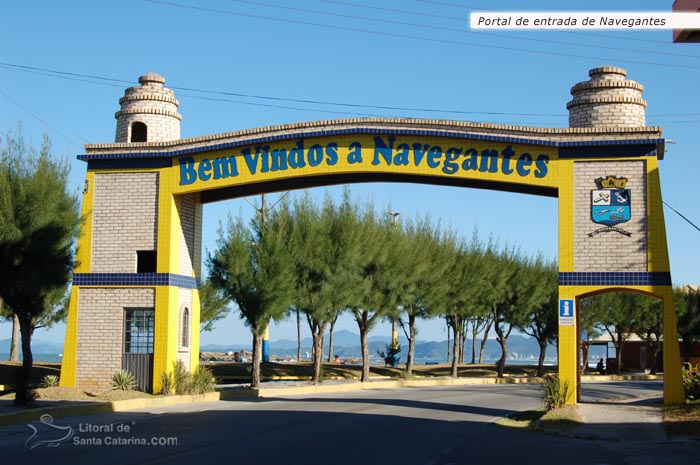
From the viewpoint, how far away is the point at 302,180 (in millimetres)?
31656

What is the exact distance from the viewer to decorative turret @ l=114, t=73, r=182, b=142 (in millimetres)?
32344

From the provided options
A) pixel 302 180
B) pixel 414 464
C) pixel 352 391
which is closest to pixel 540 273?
pixel 352 391

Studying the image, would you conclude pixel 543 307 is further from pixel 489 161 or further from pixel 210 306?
pixel 489 161

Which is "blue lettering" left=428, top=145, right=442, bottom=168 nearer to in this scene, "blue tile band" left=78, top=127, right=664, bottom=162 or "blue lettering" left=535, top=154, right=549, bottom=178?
"blue tile band" left=78, top=127, right=664, bottom=162

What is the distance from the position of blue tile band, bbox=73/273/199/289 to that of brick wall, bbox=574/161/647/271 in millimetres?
13521

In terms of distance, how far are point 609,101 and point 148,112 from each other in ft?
52.1

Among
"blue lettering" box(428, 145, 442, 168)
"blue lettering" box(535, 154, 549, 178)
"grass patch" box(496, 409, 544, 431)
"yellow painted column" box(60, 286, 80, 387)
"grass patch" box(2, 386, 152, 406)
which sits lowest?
"grass patch" box(496, 409, 544, 431)

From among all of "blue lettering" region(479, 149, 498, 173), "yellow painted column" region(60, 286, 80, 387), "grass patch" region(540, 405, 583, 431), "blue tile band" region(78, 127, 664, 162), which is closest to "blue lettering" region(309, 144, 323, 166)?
"blue tile band" region(78, 127, 664, 162)

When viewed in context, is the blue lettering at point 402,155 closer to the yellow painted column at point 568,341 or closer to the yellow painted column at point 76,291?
the yellow painted column at point 568,341

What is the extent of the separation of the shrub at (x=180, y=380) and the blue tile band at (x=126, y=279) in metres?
2.85

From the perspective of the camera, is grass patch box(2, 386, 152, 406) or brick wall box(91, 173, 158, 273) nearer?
grass patch box(2, 386, 152, 406)

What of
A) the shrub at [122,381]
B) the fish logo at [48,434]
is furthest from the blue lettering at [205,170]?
the fish logo at [48,434]

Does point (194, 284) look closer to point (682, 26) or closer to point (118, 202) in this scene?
point (118, 202)

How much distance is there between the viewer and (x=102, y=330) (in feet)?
102
